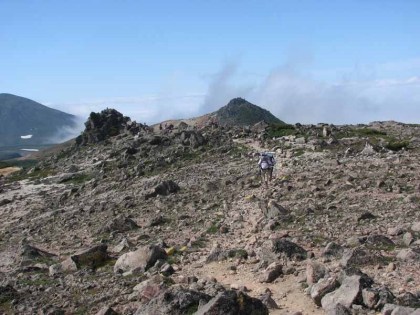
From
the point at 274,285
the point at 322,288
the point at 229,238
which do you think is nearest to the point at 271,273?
the point at 274,285

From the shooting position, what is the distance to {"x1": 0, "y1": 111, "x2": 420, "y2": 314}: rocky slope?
14.2 metres

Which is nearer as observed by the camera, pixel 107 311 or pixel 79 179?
pixel 107 311

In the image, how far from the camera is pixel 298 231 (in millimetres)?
21578

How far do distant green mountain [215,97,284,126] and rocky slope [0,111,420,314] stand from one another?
7082cm

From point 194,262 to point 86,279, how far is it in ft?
13.2

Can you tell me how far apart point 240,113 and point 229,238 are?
104885mm

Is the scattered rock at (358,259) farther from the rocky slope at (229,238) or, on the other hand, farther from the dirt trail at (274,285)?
the dirt trail at (274,285)

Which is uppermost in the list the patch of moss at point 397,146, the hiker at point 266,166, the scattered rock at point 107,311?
the patch of moss at point 397,146

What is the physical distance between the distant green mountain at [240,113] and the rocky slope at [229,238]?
2788 inches

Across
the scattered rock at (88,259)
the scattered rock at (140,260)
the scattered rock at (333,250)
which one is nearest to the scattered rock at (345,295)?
the scattered rock at (333,250)

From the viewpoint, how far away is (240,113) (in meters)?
127

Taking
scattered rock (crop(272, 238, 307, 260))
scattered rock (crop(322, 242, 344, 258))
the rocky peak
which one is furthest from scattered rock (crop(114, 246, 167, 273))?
the rocky peak

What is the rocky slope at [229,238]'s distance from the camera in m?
14.2

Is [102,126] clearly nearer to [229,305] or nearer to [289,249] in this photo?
[289,249]
